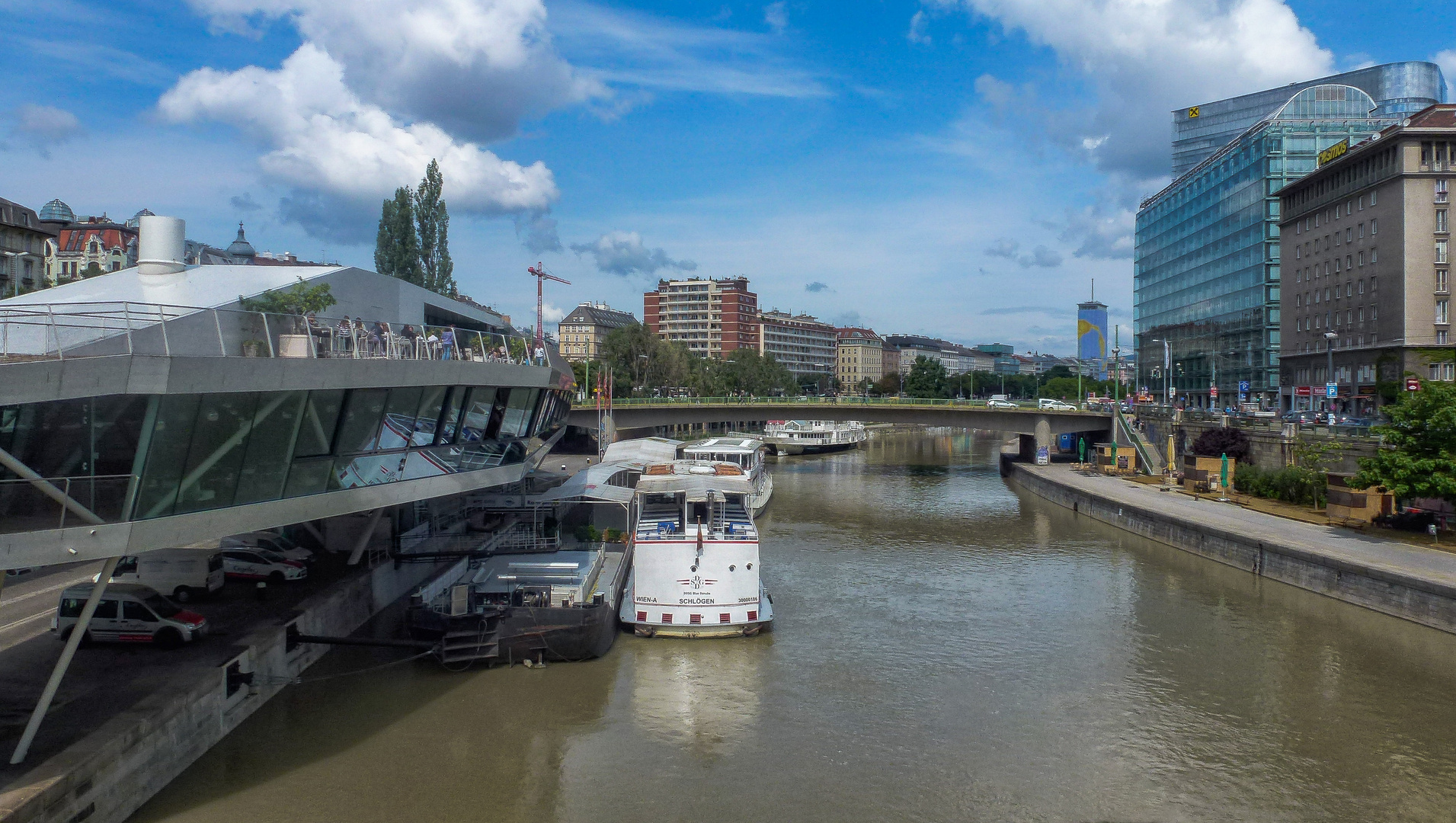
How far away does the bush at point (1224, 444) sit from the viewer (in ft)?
143

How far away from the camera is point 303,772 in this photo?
45.7 feet

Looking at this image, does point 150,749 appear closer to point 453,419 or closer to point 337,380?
point 337,380

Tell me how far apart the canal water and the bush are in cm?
1992

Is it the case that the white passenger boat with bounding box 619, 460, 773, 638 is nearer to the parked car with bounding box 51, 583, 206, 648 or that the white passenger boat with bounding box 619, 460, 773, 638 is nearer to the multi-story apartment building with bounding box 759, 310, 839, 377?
the parked car with bounding box 51, 583, 206, 648

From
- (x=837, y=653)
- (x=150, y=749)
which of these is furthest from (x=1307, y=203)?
(x=150, y=749)

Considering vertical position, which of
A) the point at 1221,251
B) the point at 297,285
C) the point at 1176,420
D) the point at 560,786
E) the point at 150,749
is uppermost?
the point at 1221,251

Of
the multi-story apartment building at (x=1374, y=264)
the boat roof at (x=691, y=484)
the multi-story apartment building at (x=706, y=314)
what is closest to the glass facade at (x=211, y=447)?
the boat roof at (x=691, y=484)

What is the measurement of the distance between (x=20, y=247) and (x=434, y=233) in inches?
1296

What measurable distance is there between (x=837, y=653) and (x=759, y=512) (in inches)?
880

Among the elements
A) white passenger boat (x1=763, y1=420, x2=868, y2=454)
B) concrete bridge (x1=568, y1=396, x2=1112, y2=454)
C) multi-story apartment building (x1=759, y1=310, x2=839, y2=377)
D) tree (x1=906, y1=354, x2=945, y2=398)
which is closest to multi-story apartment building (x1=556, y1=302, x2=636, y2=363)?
multi-story apartment building (x1=759, y1=310, x2=839, y2=377)

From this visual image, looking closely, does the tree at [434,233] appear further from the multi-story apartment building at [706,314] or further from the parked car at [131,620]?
the multi-story apartment building at [706,314]

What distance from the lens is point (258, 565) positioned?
20703 mm

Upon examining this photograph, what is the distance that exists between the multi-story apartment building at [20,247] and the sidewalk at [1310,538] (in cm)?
6838

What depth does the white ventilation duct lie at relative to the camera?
2275cm
